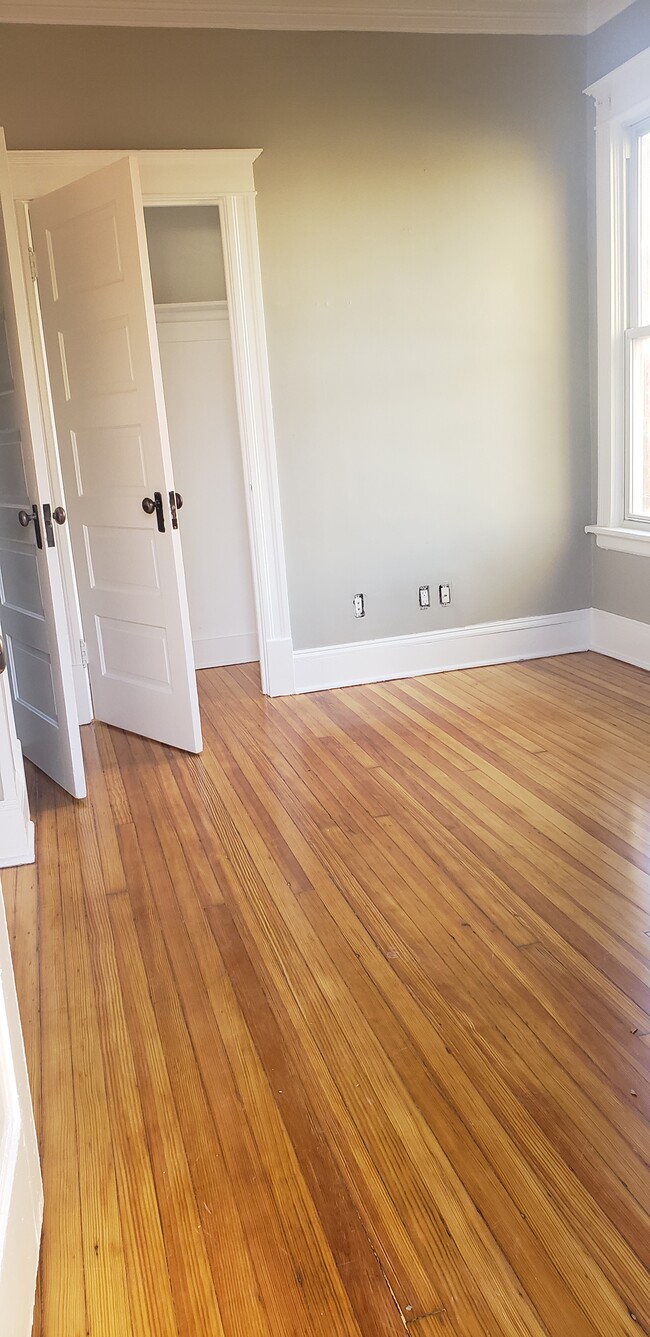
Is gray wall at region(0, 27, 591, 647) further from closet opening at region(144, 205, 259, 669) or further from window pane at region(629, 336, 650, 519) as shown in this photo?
closet opening at region(144, 205, 259, 669)

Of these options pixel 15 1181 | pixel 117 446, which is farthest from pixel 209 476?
pixel 15 1181

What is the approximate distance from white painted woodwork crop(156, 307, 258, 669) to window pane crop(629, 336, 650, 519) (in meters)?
1.98

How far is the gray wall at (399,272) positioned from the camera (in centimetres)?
418

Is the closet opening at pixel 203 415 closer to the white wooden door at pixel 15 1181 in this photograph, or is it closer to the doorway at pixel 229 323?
the doorway at pixel 229 323

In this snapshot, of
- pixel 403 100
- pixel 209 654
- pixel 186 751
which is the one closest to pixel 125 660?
pixel 186 751

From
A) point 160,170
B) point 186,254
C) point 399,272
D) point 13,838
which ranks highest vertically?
point 160,170

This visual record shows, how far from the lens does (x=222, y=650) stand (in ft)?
18.1

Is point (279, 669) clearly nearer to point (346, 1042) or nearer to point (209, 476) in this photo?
point (209, 476)

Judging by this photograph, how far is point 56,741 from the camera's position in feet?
12.1

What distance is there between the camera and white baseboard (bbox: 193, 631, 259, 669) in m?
5.47

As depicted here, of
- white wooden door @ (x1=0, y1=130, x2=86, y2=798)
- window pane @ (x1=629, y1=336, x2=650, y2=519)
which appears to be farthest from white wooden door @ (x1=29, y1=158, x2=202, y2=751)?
window pane @ (x1=629, y1=336, x2=650, y2=519)

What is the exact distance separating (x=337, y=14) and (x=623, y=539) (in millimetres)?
2609

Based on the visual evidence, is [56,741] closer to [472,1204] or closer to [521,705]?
[521,705]

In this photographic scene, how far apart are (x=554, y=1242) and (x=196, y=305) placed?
453cm
